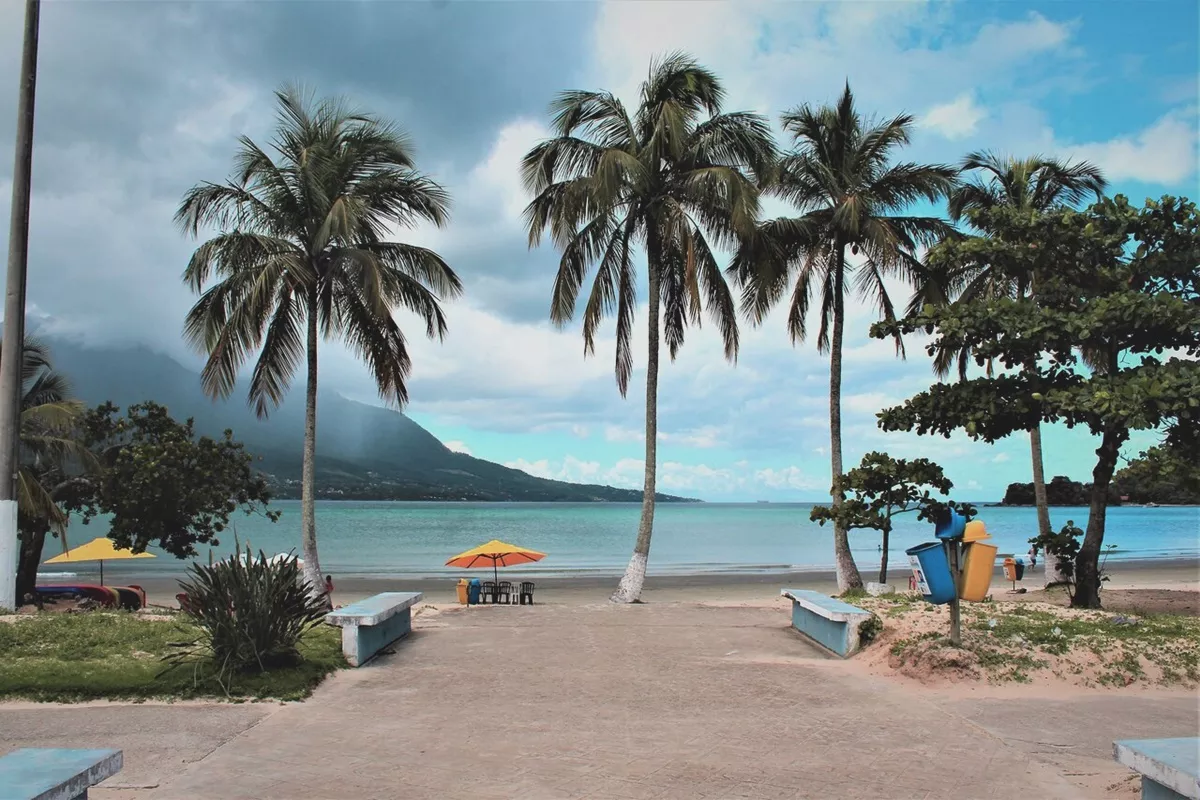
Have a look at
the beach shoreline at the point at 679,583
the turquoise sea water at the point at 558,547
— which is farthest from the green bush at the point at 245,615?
the turquoise sea water at the point at 558,547

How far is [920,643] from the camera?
8.58 meters

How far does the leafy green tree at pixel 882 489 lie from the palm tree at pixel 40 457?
12.3 metres

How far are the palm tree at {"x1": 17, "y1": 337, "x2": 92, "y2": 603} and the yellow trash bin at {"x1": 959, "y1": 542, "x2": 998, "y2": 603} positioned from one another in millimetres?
12969

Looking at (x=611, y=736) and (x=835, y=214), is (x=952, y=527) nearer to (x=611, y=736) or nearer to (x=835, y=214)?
(x=611, y=736)

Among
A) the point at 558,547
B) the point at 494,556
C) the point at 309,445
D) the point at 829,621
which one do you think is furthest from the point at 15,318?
the point at 558,547

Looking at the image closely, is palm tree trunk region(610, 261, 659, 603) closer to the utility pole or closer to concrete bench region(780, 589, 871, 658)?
concrete bench region(780, 589, 871, 658)

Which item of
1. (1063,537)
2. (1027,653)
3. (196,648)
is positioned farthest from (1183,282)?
(196,648)

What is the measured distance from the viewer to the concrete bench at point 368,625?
28.4 ft

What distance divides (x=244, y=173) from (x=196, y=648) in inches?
468

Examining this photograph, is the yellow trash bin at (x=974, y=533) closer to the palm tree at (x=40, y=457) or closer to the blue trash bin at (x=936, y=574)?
the blue trash bin at (x=936, y=574)

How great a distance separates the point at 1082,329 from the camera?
1058 centimetres

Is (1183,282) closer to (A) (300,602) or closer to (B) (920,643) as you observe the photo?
(B) (920,643)

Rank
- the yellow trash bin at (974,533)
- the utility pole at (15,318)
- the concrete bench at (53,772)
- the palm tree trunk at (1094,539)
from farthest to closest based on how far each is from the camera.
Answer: the palm tree trunk at (1094,539), the utility pole at (15,318), the yellow trash bin at (974,533), the concrete bench at (53,772)

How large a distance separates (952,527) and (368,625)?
18.2 feet
